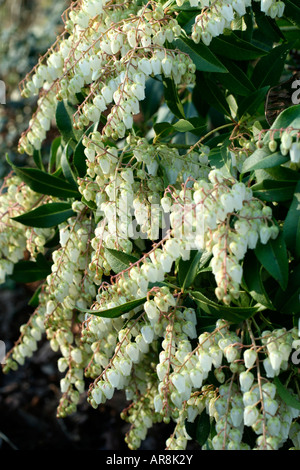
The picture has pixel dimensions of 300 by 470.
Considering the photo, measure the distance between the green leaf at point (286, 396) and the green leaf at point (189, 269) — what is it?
0.38 meters

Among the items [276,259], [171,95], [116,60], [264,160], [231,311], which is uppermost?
[116,60]

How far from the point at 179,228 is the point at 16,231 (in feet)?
3.26

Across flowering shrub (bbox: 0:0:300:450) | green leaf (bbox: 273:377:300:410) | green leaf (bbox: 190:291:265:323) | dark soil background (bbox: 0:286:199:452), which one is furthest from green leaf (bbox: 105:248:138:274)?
dark soil background (bbox: 0:286:199:452)

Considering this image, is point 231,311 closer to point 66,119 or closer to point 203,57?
point 203,57

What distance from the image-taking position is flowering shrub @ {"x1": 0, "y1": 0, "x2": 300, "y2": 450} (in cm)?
147

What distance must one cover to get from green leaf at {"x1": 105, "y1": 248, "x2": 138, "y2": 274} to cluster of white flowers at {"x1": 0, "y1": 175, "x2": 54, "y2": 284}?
21.4 inches

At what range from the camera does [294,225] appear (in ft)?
5.03

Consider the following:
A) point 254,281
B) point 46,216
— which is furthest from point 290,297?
point 46,216

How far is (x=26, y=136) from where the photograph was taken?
2125 mm

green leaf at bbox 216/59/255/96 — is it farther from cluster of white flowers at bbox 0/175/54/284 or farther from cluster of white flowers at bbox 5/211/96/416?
cluster of white flowers at bbox 0/175/54/284

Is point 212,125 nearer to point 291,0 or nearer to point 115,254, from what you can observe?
point 291,0
